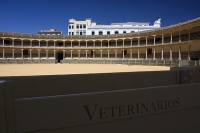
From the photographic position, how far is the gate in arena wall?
2.50 meters

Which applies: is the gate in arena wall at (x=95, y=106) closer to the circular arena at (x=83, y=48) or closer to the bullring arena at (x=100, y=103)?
the bullring arena at (x=100, y=103)

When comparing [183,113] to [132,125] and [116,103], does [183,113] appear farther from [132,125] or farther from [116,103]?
[116,103]

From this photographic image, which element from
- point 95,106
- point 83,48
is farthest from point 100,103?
point 83,48

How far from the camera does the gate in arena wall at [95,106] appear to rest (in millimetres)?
2504

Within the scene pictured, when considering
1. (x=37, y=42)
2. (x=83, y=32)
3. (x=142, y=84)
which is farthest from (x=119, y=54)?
(x=142, y=84)

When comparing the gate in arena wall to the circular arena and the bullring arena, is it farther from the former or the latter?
the circular arena

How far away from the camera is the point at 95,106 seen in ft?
9.78

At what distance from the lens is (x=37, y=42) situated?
52.5m

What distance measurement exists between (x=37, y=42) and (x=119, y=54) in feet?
89.0

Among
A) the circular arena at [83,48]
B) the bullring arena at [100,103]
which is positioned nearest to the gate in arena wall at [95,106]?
the bullring arena at [100,103]

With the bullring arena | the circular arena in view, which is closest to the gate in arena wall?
the bullring arena

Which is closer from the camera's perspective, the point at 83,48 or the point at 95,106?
the point at 95,106

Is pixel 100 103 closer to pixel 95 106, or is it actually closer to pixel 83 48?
pixel 95 106

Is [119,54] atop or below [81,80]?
atop
